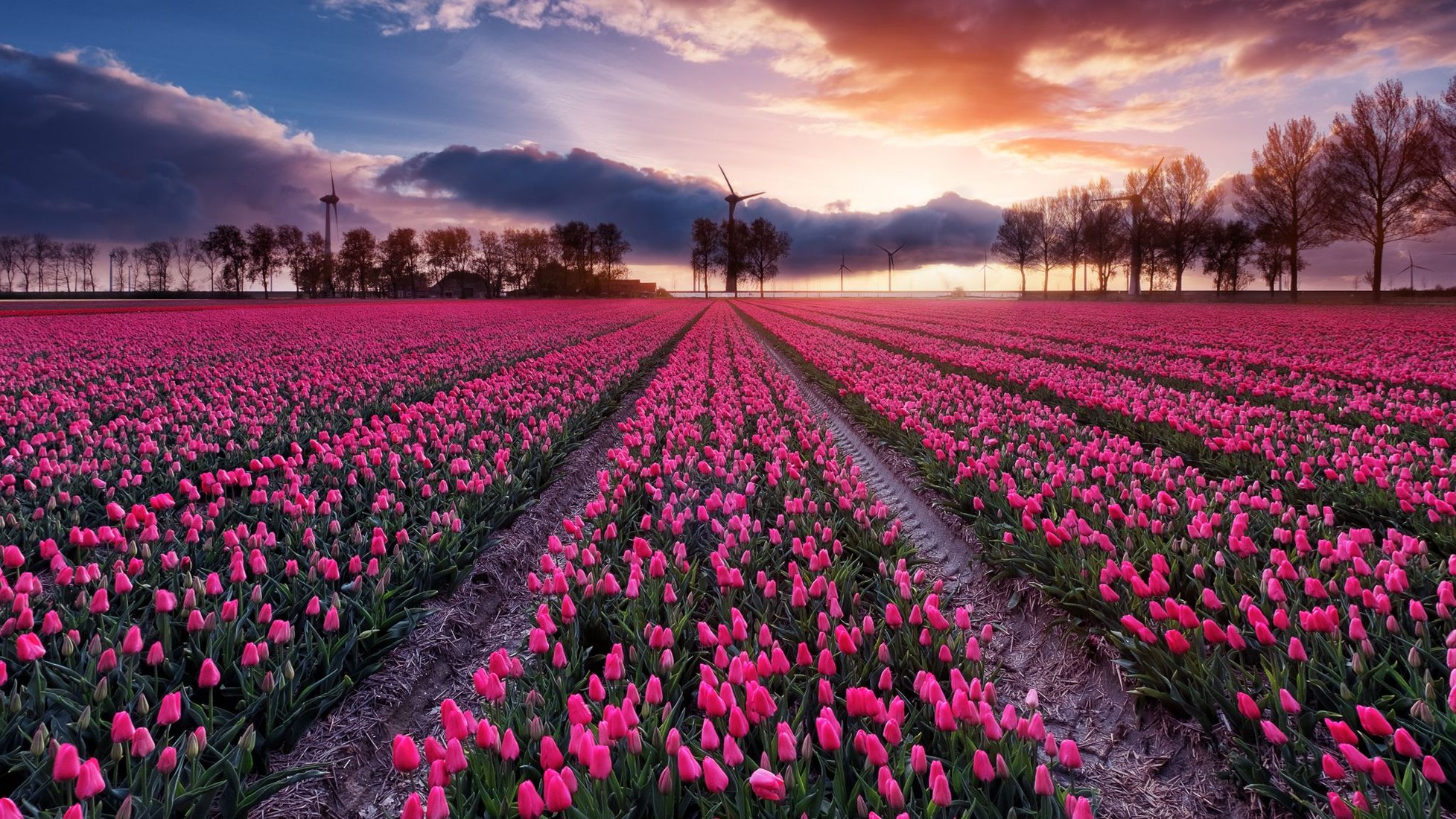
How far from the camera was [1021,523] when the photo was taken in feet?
17.6

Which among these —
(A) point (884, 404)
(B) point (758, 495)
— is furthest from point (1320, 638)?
(A) point (884, 404)

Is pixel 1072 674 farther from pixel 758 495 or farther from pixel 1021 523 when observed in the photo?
pixel 758 495

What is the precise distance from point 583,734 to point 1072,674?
9.65 feet

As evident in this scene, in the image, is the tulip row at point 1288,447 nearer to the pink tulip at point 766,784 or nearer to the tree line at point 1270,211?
the pink tulip at point 766,784

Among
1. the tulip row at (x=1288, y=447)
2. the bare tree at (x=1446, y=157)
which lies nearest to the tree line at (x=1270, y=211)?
the bare tree at (x=1446, y=157)

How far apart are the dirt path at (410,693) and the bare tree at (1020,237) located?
320 ft

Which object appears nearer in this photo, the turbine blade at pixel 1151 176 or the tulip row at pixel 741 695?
the tulip row at pixel 741 695

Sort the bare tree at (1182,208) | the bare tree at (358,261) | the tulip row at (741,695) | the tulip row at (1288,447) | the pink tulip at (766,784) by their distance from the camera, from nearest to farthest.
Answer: the pink tulip at (766,784) → the tulip row at (741,695) → the tulip row at (1288,447) → the bare tree at (1182,208) → the bare tree at (358,261)

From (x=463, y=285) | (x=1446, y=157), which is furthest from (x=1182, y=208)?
(x=463, y=285)

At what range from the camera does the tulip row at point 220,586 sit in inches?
105

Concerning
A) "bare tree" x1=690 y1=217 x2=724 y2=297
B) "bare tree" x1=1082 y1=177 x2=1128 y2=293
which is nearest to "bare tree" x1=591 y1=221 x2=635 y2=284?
"bare tree" x1=690 y1=217 x2=724 y2=297

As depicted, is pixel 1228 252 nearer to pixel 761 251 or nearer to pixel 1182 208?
pixel 1182 208

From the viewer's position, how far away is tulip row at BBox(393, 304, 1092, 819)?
2395 mm

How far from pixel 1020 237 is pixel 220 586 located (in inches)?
3951
